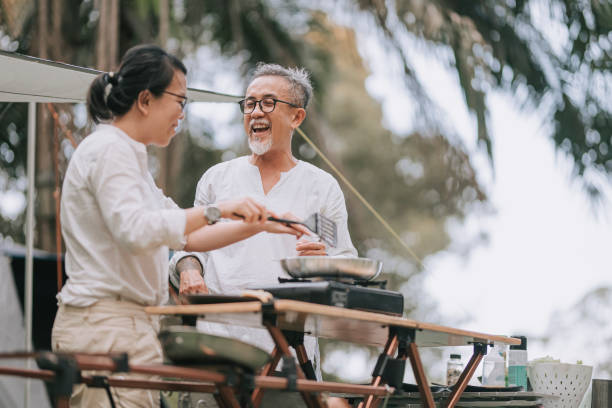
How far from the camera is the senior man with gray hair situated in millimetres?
3377

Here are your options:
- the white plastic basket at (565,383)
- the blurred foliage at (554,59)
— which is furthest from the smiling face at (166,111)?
the blurred foliage at (554,59)

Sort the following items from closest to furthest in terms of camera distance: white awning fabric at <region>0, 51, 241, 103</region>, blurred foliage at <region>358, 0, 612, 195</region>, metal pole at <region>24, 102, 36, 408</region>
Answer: white awning fabric at <region>0, 51, 241, 103</region> → metal pole at <region>24, 102, 36, 408</region> → blurred foliage at <region>358, 0, 612, 195</region>

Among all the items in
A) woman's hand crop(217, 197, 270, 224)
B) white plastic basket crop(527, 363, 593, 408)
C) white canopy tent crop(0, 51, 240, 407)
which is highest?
white canopy tent crop(0, 51, 240, 407)

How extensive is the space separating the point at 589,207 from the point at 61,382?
8.69m

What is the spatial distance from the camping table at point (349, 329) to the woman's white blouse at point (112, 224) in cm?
13

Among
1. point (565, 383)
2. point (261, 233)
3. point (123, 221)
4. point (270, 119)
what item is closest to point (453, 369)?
point (565, 383)

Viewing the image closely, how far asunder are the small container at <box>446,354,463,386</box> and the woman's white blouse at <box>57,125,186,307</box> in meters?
1.88

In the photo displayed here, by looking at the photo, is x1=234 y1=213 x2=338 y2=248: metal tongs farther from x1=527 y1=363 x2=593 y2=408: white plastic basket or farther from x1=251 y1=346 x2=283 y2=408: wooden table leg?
x1=527 y1=363 x2=593 y2=408: white plastic basket

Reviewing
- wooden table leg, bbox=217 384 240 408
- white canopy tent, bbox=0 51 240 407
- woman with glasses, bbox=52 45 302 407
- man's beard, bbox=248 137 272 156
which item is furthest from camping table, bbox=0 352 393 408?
white canopy tent, bbox=0 51 240 407

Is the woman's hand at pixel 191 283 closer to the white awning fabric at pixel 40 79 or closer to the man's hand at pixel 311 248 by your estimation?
the man's hand at pixel 311 248

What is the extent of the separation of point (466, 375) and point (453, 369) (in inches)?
36.0

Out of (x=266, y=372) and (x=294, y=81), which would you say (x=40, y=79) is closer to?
(x=294, y=81)

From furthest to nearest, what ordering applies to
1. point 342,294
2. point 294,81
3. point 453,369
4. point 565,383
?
point 565,383, point 453,369, point 294,81, point 342,294

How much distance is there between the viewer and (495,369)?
409 cm
